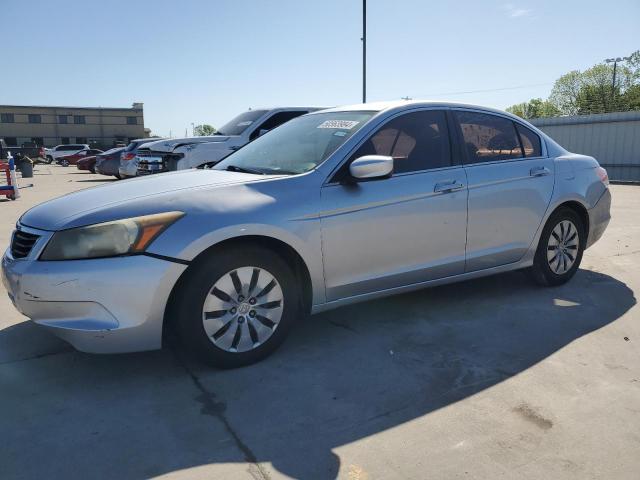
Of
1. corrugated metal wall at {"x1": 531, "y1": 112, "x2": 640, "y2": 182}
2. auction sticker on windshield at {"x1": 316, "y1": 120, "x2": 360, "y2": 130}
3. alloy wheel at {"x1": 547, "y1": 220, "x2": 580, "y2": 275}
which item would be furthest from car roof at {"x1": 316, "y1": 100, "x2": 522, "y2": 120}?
corrugated metal wall at {"x1": 531, "y1": 112, "x2": 640, "y2": 182}

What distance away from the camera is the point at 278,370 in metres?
3.21

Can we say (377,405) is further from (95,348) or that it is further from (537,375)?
(95,348)

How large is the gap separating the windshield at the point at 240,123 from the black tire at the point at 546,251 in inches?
268

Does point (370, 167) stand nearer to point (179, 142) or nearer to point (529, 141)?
point (529, 141)

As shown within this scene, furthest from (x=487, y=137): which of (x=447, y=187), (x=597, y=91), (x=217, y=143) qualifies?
(x=597, y=91)

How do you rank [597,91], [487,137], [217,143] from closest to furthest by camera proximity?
[487,137], [217,143], [597,91]

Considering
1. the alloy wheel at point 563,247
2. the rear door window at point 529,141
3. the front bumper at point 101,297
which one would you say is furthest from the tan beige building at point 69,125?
the front bumper at point 101,297

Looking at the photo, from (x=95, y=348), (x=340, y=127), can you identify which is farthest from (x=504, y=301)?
(x=95, y=348)

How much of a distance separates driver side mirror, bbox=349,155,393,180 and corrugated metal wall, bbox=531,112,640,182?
2112 cm

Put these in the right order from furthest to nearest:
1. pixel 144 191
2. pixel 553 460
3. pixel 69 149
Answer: pixel 69 149
pixel 144 191
pixel 553 460

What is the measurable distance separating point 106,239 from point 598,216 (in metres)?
4.42

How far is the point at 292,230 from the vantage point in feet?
10.6

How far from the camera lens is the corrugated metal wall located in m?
20.9

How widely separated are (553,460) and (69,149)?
51511 mm
